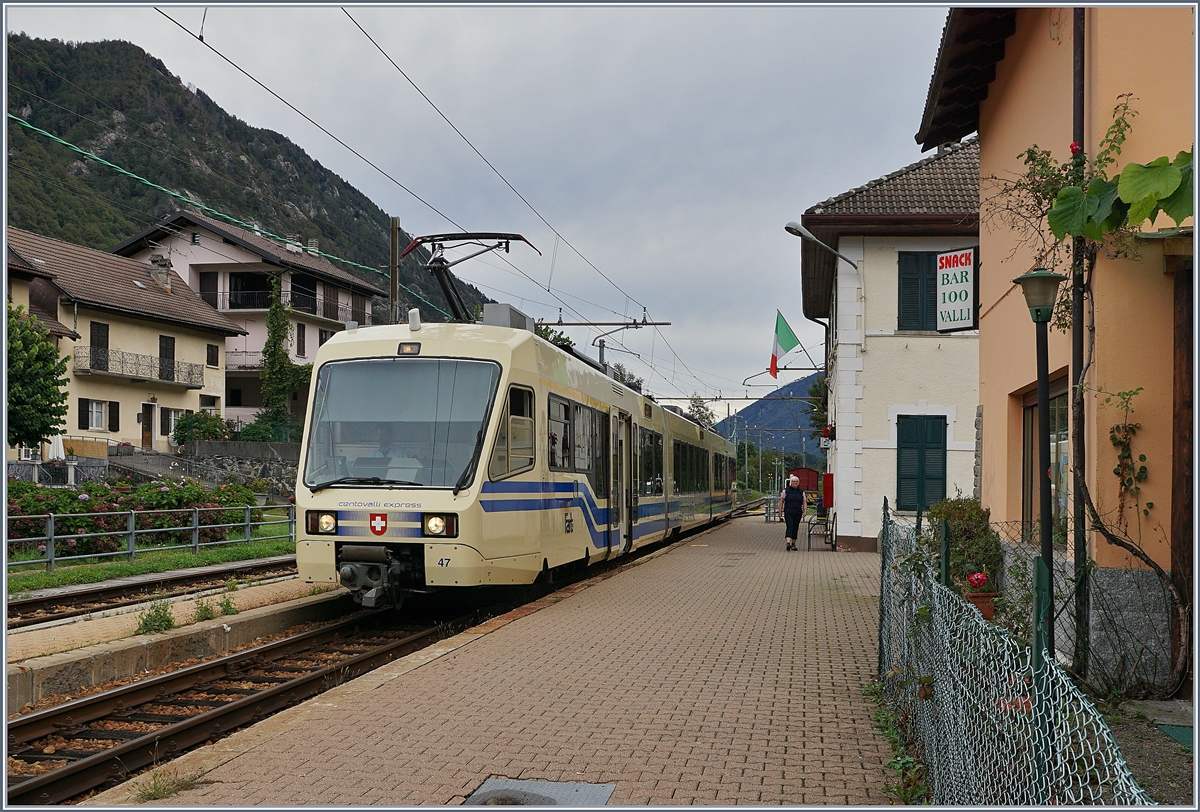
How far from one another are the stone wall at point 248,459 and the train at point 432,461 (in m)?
31.6

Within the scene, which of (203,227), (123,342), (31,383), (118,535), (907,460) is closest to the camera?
(118,535)

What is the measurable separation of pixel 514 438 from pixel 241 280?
5503 centimetres

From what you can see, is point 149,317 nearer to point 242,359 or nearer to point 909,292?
point 242,359

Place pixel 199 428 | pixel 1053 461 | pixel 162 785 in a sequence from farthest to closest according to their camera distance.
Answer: pixel 199 428 → pixel 1053 461 → pixel 162 785

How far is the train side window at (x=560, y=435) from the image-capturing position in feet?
43.0

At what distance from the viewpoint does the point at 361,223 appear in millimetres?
115625

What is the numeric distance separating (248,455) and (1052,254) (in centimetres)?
3986

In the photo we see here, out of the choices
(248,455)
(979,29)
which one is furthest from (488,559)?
(248,455)

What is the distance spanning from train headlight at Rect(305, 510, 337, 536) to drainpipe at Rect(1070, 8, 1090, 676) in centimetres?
693

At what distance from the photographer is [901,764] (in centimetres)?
584

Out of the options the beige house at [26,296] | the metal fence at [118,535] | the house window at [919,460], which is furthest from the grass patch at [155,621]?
the beige house at [26,296]

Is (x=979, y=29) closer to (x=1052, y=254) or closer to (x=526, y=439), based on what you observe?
(x=1052, y=254)

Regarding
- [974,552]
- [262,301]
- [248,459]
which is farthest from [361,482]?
[262,301]

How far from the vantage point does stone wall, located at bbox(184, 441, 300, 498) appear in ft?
140
